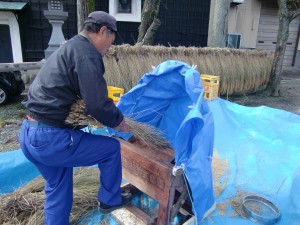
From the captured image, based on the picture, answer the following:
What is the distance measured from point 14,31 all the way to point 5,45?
530 millimetres

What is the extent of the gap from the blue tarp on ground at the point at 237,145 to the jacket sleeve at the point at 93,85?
1.77 ft

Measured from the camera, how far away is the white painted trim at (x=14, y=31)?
25.3ft

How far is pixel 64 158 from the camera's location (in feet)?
5.57

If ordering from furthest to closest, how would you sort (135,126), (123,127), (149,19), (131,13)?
(131,13)
(149,19)
(135,126)
(123,127)

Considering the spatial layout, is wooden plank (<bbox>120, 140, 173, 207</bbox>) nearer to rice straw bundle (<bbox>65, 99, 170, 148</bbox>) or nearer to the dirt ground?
rice straw bundle (<bbox>65, 99, 170, 148</bbox>)

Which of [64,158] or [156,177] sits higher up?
[64,158]

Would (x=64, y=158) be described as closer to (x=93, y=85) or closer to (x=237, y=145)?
(x=93, y=85)

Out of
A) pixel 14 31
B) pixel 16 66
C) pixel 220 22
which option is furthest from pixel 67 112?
pixel 14 31

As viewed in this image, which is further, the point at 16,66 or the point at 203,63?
the point at 203,63

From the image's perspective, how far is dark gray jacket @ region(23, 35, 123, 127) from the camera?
5.03 feet

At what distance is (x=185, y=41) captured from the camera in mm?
9852

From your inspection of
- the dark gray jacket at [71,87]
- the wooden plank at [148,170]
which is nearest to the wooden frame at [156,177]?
the wooden plank at [148,170]

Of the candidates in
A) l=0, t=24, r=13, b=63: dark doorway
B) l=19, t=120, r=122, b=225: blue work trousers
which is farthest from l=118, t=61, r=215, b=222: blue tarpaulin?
l=0, t=24, r=13, b=63: dark doorway

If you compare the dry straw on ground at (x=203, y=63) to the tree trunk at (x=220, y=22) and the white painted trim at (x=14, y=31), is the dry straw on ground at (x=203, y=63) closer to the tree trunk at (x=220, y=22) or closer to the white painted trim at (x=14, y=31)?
the tree trunk at (x=220, y=22)
